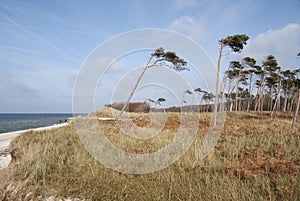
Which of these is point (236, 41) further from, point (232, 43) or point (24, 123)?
point (24, 123)

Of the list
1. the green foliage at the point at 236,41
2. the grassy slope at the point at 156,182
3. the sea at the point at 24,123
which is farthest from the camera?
the sea at the point at 24,123

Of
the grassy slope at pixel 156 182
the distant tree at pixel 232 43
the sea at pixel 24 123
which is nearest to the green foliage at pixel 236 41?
the distant tree at pixel 232 43

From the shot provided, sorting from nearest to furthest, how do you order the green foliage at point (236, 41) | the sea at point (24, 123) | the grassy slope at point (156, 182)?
1. the grassy slope at point (156, 182)
2. the green foliage at point (236, 41)
3. the sea at point (24, 123)

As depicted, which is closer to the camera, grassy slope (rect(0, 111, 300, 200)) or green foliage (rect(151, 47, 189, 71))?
grassy slope (rect(0, 111, 300, 200))

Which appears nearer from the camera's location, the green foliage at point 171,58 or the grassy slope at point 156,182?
the grassy slope at point 156,182

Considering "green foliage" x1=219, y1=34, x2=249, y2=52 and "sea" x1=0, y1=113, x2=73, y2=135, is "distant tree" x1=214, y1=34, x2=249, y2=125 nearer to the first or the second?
"green foliage" x1=219, y1=34, x2=249, y2=52

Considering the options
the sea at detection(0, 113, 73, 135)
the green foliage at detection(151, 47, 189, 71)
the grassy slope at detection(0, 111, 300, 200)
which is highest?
the green foliage at detection(151, 47, 189, 71)

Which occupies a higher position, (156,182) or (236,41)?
(236,41)

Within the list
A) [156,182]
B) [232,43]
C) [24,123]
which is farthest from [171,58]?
[24,123]

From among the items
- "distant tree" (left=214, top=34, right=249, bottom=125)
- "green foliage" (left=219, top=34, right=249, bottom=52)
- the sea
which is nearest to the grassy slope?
"distant tree" (left=214, top=34, right=249, bottom=125)

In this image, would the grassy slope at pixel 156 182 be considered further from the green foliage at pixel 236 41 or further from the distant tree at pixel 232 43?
the green foliage at pixel 236 41

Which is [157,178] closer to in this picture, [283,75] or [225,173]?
[225,173]

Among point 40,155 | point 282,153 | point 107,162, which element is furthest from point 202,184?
point 40,155

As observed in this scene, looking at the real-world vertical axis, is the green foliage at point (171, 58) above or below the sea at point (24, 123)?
above
